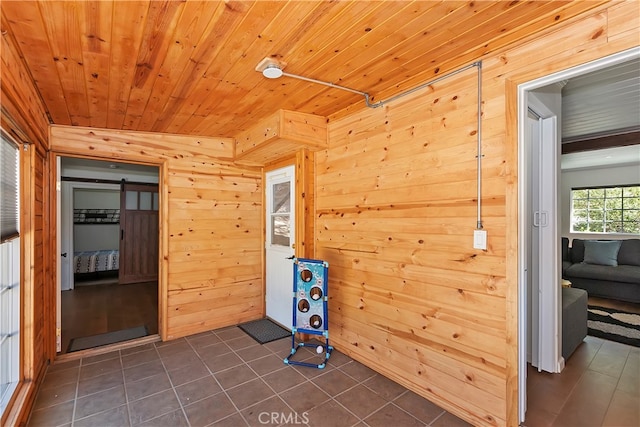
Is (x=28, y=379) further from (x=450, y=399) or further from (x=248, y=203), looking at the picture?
(x=450, y=399)

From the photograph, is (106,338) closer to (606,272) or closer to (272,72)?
(272,72)

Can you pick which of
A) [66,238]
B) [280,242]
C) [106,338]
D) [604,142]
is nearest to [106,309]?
[106,338]

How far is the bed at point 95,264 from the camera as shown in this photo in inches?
251

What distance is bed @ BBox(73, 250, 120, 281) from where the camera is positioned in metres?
6.39

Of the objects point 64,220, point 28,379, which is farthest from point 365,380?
point 64,220

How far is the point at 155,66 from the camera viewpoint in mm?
1993

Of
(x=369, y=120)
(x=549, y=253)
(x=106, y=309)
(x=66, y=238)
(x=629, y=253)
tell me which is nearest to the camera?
(x=549, y=253)

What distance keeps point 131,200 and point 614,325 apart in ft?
27.1

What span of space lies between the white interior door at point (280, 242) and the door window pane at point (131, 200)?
4076mm

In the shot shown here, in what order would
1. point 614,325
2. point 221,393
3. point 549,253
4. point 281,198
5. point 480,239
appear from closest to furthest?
point 480,239, point 221,393, point 549,253, point 614,325, point 281,198

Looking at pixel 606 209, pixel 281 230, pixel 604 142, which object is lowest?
pixel 281 230

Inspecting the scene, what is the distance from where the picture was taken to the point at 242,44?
5.82 ft

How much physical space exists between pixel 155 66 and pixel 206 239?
217cm

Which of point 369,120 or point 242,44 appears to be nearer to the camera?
point 242,44
